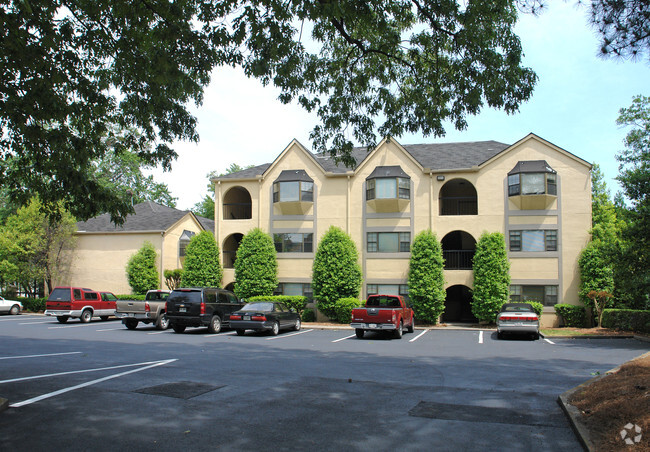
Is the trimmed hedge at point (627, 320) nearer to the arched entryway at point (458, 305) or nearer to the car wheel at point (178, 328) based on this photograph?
the arched entryway at point (458, 305)

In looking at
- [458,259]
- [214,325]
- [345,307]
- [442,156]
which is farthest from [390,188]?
[214,325]

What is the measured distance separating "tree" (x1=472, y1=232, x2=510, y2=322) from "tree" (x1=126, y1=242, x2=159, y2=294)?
2239 centimetres

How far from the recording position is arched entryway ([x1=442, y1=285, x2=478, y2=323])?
3269cm

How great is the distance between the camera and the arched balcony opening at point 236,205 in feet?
115

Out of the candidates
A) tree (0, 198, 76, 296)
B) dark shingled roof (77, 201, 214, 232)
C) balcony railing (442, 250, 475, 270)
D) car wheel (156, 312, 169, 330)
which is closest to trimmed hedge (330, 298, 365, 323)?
balcony railing (442, 250, 475, 270)

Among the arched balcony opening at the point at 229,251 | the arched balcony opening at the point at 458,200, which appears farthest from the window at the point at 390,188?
the arched balcony opening at the point at 229,251

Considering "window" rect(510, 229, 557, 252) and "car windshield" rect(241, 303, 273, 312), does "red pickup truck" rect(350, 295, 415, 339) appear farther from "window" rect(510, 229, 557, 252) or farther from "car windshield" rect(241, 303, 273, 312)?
"window" rect(510, 229, 557, 252)

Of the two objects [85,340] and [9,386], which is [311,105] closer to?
[9,386]

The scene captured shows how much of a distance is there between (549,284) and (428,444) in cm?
2545

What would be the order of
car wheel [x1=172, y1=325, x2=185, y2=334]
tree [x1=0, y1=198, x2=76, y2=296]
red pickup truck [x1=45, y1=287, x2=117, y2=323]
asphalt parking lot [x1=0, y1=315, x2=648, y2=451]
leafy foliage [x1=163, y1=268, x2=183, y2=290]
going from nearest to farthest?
asphalt parking lot [x1=0, y1=315, x2=648, y2=451], car wheel [x1=172, y1=325, x2=185, y2=334], red pickup truck [x1=45, y1=287, x2=117, y2=323], leafy foliage [x1=163, y1=268, x2=183, y2=290], tree [x1=0, y1=198, x2=76, y2=296]

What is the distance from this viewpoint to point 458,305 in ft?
108

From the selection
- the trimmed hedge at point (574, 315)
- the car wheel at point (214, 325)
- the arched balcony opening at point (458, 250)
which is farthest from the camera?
the arched balcony opening at point (458, 250)

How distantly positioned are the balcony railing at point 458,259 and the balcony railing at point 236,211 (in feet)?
46.8

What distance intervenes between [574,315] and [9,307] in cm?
3805
